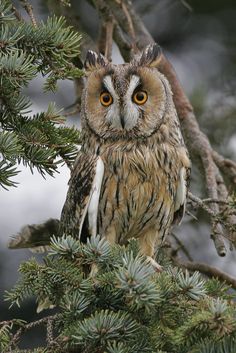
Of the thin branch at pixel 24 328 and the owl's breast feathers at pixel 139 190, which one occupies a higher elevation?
the owl's breast feathers at pixel 139 190

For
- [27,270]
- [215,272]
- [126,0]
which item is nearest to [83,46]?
[126,0]

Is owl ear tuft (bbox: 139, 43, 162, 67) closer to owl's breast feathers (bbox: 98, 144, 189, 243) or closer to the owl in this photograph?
the owl

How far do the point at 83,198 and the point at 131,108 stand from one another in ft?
1.67

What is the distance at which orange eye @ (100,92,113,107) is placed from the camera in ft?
12.0

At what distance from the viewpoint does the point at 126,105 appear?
11.7 ft

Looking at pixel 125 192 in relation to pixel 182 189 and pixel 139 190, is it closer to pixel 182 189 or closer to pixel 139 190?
pixel 139 190

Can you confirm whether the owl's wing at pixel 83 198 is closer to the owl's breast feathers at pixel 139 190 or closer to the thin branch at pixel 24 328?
the owl's breast feathers at pixel 139 190

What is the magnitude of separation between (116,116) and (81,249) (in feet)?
4.38

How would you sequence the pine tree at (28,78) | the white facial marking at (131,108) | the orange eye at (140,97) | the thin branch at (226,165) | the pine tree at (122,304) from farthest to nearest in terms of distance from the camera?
1. the thin branch at (226,165)
2. the orange eye at (140,97)
3. the white facial marking at (131,108)
4. the pine tree at (28,78)
5. the pine tree at (122,304)

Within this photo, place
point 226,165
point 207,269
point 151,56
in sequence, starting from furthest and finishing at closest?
point 226,165
point 207,269
point 151,56

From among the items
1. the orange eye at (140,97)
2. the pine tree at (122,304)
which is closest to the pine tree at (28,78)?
the pine tree at (122,304)

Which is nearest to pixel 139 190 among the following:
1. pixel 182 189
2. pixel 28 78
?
pixel 182 189

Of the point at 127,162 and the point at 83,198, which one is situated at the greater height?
the point at 127,162

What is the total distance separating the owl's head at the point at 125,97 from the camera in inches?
141
